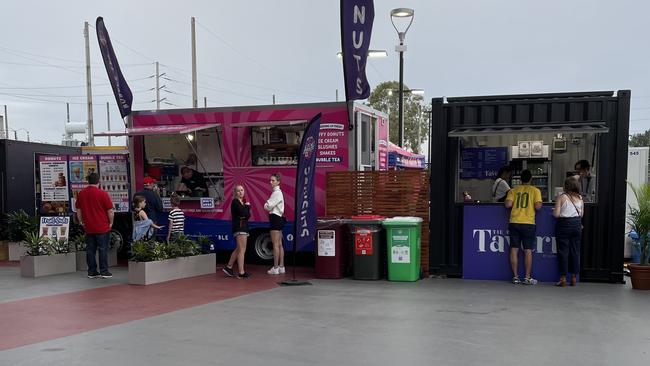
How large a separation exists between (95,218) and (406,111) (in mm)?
26921

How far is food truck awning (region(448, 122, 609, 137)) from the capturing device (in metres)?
8.42

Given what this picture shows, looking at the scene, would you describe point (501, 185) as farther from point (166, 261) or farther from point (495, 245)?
point (166, 261)

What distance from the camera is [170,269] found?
30.6ft

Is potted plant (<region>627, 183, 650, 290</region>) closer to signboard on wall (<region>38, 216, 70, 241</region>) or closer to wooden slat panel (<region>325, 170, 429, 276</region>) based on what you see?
wooden slat panel (<region>325, 170, 429, 276</region>)

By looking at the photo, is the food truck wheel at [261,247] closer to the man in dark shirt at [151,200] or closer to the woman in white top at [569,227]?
the man in dark shirt at [151,200]

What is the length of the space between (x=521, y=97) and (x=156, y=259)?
265 inches

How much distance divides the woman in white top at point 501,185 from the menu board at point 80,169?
332 inches

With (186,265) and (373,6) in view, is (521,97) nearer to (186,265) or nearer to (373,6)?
(373,6)

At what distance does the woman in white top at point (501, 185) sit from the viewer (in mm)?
9555

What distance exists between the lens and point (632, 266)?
816 centimetres

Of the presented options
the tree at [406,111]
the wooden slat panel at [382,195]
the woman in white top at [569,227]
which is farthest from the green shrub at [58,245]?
the tree at [406,111]

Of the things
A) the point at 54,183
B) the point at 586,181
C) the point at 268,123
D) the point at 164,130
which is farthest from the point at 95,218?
the point at 586,181

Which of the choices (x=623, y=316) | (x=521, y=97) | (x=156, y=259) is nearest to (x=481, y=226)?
Result: (x=521, y=97)

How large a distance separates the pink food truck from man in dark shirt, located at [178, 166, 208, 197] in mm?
23
